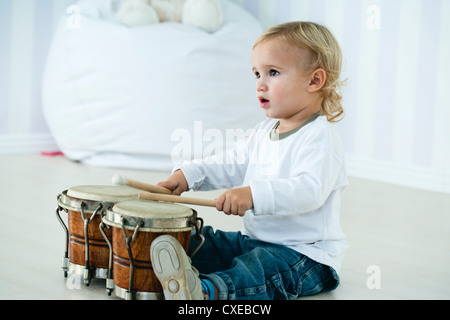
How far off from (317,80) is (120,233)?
→ 1.64 ft

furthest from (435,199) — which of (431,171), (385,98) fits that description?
(385,98)

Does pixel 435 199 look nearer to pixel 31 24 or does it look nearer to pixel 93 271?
pixel 93 271

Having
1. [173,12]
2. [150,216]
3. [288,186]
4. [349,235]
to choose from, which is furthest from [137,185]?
[173,12]

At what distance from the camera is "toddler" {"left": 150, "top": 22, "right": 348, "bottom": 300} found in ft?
3.86

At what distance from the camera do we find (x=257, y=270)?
1200mm

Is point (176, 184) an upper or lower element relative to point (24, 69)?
lower

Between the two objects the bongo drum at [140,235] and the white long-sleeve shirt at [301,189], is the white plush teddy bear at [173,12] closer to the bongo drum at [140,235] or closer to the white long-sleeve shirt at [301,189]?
the white long-sleeve shirt at [301,189]

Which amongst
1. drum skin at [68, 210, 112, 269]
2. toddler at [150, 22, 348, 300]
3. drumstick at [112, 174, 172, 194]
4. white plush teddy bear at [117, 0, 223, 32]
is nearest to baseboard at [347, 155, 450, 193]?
white plush teddy bear at [117, 0, 223, 32]

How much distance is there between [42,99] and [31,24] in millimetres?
375

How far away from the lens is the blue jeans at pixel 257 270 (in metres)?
1.17

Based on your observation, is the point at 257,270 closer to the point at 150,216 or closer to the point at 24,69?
the point at 150,216

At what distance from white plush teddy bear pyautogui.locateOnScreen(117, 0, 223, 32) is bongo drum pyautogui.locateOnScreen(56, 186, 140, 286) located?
5.22 feet

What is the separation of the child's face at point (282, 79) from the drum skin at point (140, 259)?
1.08 ft

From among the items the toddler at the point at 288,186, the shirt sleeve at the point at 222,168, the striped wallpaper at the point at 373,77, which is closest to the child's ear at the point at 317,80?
the toddler at the point at 288,186
